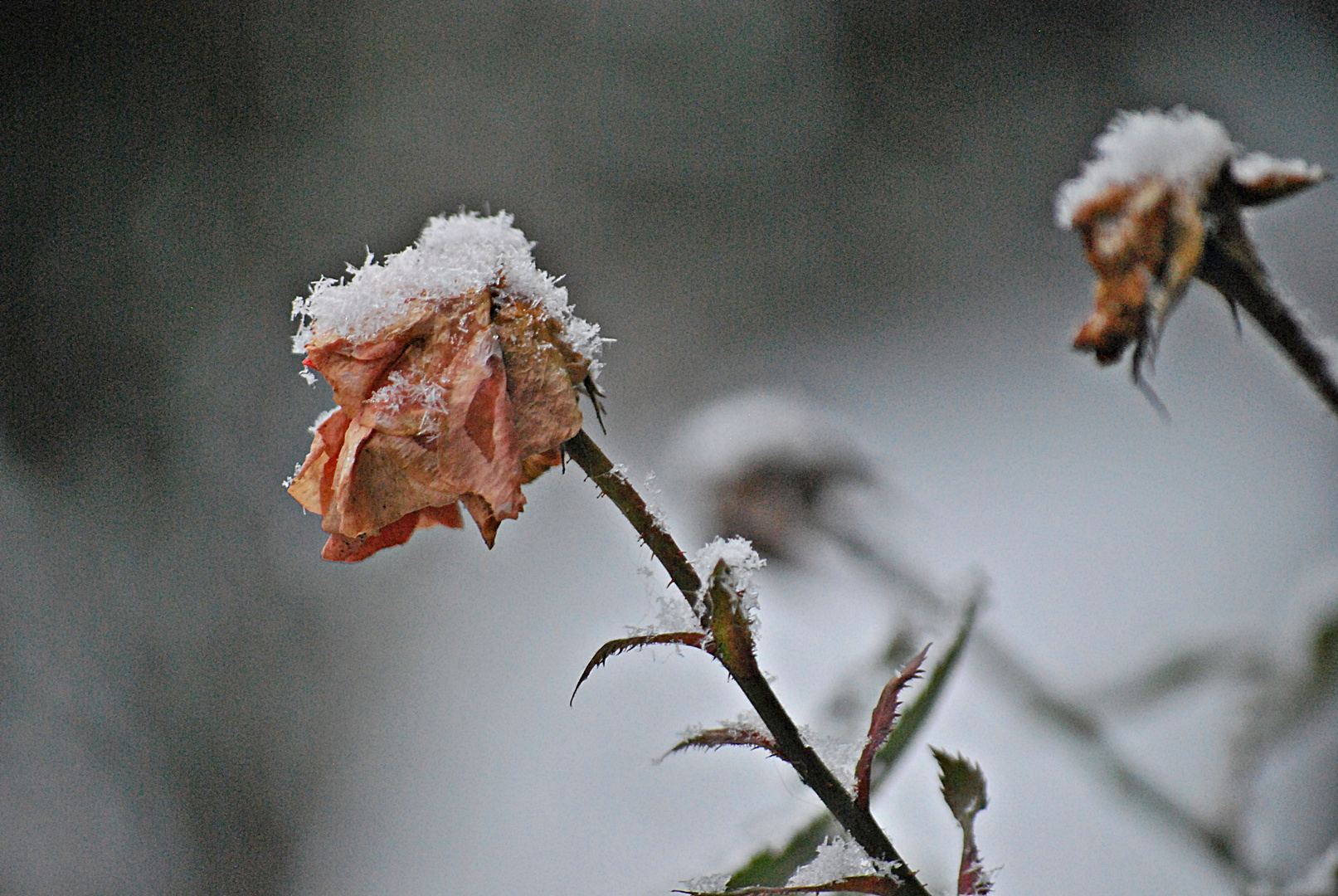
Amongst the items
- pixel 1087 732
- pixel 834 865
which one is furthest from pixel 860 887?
pixel 1087 732

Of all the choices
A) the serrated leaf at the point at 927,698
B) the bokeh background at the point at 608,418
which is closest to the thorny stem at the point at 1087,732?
the bokeh background at the point at 608,418

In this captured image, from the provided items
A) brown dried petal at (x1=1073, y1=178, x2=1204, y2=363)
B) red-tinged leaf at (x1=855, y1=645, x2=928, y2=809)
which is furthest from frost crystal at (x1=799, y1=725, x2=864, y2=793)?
brown dried petal at (x1=1073, y1=178, x2=1204, y2=363)

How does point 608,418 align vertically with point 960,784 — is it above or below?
above

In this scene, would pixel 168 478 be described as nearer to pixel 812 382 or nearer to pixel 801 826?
pixel 812 382

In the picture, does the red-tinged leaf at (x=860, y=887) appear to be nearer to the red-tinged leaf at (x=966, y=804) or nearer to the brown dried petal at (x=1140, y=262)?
the red-tinged leaf at (x=966, y=804)

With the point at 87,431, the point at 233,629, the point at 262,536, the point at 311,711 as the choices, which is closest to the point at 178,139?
the point at 87,431

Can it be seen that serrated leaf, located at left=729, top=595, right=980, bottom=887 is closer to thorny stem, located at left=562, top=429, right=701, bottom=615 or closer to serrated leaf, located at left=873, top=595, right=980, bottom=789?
serrated leaf, located at left=873, top=595, right=980, bottom=789

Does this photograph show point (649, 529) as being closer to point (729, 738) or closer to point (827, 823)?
point (729, 738)
